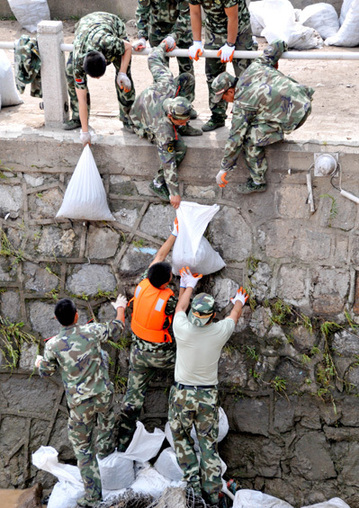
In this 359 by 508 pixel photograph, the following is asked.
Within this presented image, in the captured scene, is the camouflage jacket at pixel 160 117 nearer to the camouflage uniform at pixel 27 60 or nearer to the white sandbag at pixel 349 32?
the camouflage uniform at pixel 27 60

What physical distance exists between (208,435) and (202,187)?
6.11 ft

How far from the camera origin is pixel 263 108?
181 inches

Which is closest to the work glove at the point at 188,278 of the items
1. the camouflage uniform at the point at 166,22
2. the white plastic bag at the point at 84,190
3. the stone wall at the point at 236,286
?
the stone wall at the point at 236,286

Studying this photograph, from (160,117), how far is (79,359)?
1.84 meters

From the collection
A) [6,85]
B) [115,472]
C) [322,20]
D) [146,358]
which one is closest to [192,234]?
[146,358]

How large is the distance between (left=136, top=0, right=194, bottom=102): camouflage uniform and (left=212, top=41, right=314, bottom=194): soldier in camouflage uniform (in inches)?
35.4

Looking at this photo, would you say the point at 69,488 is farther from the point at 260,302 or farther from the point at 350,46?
the point at 350,46

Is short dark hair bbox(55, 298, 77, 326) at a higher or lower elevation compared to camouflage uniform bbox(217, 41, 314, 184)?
lower

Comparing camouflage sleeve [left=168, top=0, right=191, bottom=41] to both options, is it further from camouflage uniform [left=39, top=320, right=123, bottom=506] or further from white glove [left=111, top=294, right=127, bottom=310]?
camouflage uniform [left=39, top=320, right=123, bottom=506]

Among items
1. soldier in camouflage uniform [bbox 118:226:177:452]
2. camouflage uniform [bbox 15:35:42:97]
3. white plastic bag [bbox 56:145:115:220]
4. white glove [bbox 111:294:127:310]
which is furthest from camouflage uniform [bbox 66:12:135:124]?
white glove [bbox 111:294:127:310]

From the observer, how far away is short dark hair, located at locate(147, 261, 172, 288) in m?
4.76

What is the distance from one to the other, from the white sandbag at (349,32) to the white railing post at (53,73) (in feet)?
11.1

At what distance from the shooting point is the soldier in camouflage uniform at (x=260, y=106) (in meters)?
4.57

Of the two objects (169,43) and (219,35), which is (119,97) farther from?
(219,35)
